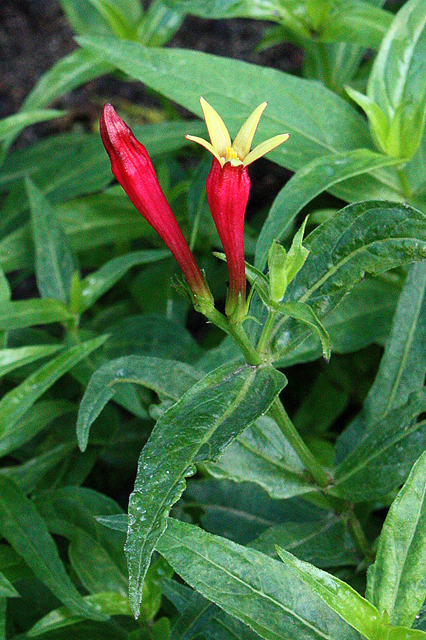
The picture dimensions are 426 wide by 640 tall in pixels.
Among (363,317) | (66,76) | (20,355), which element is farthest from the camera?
(66,76)

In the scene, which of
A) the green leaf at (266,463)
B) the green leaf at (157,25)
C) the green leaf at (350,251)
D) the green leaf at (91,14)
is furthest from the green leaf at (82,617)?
the green leaf at (91,14)

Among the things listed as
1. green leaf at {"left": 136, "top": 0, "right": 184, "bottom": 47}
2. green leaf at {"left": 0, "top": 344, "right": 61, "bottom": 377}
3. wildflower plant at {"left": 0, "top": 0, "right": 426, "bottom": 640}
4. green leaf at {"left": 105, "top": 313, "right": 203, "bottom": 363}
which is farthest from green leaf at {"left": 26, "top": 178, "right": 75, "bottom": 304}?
green leaf at {"left": 136, "top": 0, "right": 184, "bottom": 47}

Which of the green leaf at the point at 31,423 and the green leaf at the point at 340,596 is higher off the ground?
the green leaf at the point at 340,596

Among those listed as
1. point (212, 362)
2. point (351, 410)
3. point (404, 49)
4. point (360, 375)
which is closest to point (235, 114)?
point (404, 49)

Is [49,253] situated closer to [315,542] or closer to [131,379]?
[131,379]

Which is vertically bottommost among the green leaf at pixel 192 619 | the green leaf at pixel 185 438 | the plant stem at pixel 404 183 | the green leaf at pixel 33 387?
the green leaf at pixel 192 619

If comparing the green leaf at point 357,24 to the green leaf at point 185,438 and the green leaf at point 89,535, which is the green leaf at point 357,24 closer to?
the green leaf at point 185,438

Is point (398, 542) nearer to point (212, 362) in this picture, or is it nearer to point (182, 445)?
point (182, 445)

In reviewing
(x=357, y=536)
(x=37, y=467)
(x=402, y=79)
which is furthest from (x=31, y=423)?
(x=402, y=79)
